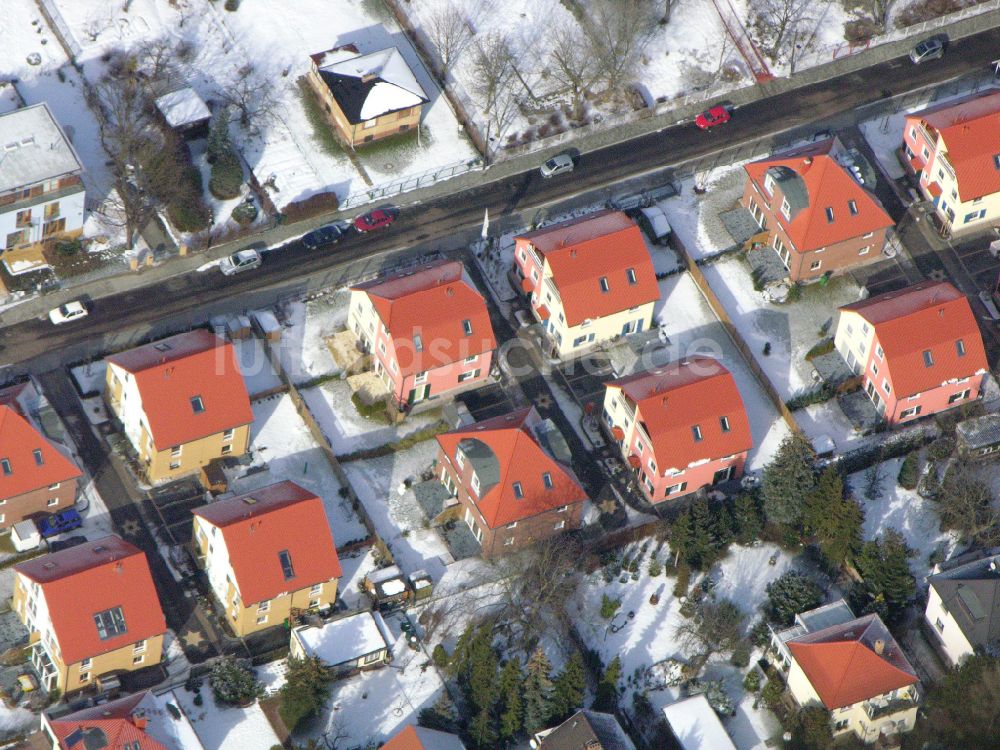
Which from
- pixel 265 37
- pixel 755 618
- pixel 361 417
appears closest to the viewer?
pixel 755 618

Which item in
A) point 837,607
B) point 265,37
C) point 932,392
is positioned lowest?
point 837,607

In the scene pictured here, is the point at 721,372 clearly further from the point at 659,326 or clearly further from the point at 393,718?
the point at 393,718

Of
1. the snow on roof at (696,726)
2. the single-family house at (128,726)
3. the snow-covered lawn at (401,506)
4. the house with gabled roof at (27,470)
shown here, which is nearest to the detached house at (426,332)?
the snow-covered lawn at (401,506)

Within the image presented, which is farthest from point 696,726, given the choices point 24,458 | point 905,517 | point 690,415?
point 24,458

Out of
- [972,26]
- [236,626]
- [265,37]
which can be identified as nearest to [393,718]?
[236,626]

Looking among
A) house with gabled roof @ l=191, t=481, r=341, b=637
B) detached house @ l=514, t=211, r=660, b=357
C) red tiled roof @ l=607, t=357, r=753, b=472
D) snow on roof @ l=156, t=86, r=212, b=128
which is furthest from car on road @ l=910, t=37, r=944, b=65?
house with gabled roof @ l=191, t=481, r=341, b=637

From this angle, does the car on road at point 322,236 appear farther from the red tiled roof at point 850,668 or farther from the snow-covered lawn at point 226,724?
the red tiled roof at point 850,668

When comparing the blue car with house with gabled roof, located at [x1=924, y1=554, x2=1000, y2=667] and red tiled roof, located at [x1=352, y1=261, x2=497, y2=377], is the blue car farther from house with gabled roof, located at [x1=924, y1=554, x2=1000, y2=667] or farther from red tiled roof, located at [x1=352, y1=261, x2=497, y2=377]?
house with gabled roof, located at [x1=924, y1=554, x2=1000, y2=667]
